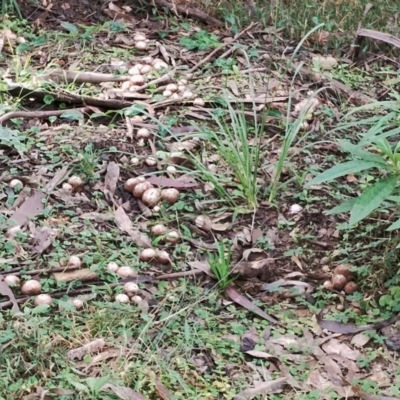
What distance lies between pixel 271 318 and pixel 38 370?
2.77 feet

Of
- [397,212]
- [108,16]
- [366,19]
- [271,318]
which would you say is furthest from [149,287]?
[366,19]

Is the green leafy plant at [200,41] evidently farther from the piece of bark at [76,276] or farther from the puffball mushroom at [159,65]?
the piece of bark at [76,276]

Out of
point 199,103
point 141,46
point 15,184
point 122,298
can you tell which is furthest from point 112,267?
point 141,46

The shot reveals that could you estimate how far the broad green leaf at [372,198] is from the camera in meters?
2.40

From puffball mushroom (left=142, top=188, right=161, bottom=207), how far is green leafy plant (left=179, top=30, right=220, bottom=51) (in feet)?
4.63

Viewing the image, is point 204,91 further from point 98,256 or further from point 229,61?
point 98,256

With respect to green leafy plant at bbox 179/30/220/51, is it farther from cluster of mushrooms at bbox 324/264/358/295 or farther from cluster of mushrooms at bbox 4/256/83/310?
cluster of mushrooms at bbox 4/256/83/310

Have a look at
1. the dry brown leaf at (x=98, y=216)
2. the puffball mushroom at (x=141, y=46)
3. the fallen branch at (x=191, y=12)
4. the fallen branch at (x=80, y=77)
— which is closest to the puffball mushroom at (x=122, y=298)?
the dry brown leaf at (x=98, y=216)

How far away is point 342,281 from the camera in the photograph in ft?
8.86

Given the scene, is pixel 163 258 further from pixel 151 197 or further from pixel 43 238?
pixel 43 238

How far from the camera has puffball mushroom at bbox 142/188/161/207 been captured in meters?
3.00

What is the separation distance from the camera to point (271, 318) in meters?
2.59

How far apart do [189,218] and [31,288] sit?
28.9 inches

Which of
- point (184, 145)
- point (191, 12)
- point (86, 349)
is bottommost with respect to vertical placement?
point (86, 349)
